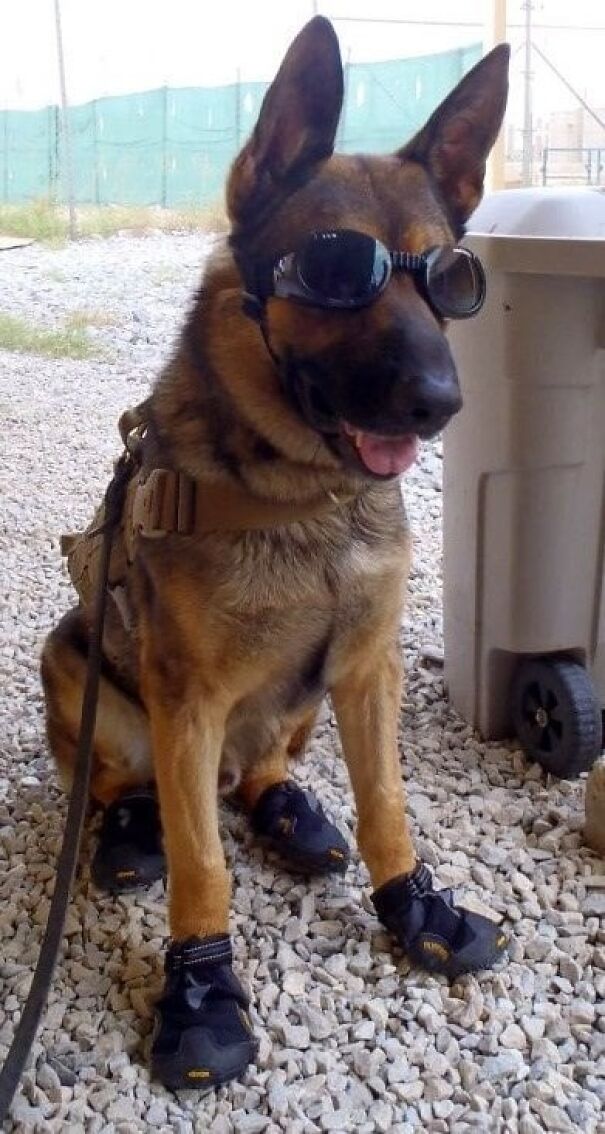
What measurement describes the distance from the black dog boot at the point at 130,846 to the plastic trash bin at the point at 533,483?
33.5 inches

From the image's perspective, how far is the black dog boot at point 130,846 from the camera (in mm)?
1855

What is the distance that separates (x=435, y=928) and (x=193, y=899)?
42 centimetres

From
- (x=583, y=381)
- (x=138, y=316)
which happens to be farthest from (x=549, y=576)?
(x=138, y=316)

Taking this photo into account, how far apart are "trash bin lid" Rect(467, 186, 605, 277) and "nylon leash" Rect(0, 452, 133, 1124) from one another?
0.82 meters

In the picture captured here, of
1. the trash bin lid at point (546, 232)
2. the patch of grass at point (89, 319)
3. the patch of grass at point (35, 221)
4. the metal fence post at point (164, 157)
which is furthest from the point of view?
the patch of grass at point (35, 221)

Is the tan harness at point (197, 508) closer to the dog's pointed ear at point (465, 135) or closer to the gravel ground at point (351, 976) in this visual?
the gravel ground at point (351, 976)

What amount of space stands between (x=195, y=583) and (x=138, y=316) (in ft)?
15.3

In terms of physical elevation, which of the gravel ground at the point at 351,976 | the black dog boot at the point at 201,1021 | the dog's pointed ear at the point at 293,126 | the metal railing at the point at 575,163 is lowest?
the gravel ground at the point at 351,976

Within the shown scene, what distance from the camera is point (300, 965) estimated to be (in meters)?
1.70

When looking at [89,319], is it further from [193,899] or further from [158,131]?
[193,899]

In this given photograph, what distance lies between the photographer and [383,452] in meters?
1.34

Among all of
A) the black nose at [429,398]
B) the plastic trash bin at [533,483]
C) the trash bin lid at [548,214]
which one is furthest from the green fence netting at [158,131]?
the black nose at [429,398]

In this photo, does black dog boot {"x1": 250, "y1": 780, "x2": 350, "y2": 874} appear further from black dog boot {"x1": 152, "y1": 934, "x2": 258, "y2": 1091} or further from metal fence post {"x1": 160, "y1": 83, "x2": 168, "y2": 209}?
metal fence post {"x1": 160, "y1": 83, "x2": 168, "y2": 209}

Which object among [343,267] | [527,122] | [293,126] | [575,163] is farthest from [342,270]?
[575,163]
